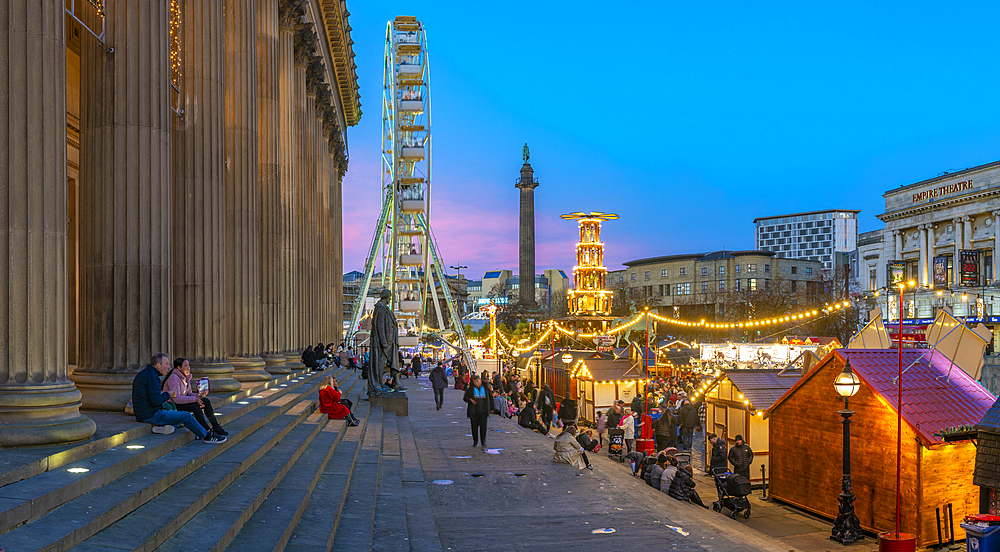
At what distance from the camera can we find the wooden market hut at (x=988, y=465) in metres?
11.9

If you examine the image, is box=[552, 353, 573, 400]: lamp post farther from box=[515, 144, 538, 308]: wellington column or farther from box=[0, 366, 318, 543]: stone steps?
box=[515, 144, 538, 308]: wellington column

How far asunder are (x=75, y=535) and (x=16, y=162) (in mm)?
3735

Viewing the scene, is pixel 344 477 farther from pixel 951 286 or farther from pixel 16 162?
pixel 951 286

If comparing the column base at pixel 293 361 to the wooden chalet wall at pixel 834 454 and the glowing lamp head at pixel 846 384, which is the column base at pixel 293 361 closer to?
the wooden chalet wall at pixel 834 454

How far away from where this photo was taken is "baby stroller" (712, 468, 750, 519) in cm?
1534

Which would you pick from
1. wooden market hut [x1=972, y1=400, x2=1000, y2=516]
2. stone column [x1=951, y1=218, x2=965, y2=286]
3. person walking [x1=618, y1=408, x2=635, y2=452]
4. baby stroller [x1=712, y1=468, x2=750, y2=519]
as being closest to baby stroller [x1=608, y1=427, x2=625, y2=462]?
person walking [x1=618, y1=408, x2=635, y2=452]

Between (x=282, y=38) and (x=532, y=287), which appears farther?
(x=532, y=287)

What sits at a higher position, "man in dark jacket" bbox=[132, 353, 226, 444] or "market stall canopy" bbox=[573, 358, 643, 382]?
"man in dark jacket" bbox=[132, 353, 226, 444]

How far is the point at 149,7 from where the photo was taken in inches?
407

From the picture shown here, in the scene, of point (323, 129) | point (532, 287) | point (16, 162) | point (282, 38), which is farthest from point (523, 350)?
point (532, 287)

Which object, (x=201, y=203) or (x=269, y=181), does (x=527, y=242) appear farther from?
(x=201, y=203)

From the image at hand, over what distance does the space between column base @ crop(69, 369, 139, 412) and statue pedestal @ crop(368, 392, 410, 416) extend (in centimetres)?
1176

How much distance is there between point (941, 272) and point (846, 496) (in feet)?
224

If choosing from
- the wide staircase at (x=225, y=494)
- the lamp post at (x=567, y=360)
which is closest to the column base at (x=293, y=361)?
the wide staircase at (x=225, y=494)
